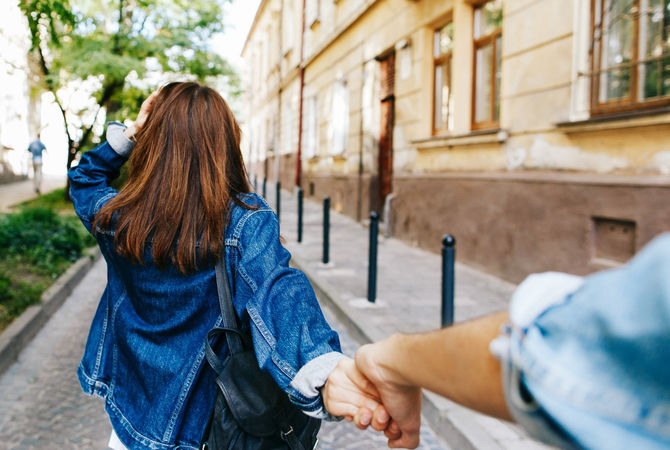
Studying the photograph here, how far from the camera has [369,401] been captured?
1.43 m

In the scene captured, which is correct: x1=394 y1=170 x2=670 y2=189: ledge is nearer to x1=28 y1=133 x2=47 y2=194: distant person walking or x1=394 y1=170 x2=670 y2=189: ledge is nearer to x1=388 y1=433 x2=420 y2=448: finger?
x1=388 y1=433 x2=420 y2=448: finger

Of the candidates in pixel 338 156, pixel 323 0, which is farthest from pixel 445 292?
pixel 323 0

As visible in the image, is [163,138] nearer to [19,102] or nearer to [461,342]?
[461,342]

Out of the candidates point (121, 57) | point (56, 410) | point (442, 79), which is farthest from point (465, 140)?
point (121, 57)

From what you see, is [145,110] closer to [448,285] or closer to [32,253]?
[448,285]

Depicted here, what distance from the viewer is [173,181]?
163cm

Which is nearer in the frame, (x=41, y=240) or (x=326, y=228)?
(x=326, y=228)

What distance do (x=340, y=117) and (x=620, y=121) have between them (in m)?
10.9

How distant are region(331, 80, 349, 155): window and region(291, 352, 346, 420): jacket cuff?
14.0m

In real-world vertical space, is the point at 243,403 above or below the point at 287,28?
below

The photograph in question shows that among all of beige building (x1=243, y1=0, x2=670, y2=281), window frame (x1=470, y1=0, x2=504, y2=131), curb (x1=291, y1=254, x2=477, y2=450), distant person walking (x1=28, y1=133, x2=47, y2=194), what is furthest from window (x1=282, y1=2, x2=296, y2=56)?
curb (x1=291, y1=254, x2=477, y2=450)

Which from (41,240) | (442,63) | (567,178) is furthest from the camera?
(442,63)

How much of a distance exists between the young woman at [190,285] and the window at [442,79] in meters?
7.96

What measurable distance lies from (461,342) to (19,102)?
28.0 meters
